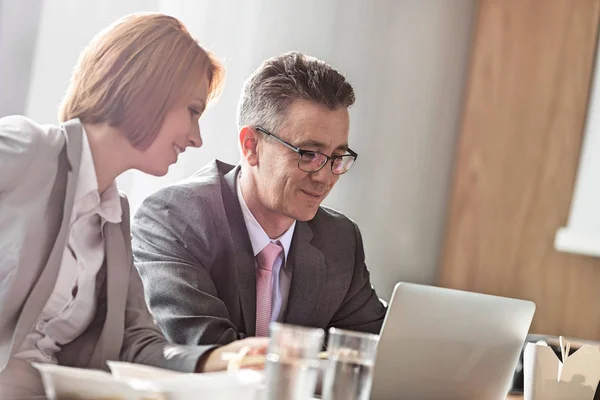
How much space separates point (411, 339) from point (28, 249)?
728 millimetres

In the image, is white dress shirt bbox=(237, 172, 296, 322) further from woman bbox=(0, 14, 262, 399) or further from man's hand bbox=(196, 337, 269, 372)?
man's hand bbox=(196, 337, 269, 372)

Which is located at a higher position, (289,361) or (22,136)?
(22,136)

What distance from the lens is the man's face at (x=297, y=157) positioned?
8.55ft

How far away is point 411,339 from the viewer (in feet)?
5.61

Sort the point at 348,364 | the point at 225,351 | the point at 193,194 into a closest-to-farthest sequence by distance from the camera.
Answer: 1. the point at 348,364
2. the point at 225,351
3. the point at 193,194

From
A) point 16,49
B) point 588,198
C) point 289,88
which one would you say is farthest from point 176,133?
point 588,198

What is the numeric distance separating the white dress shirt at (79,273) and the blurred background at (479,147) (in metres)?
1.91

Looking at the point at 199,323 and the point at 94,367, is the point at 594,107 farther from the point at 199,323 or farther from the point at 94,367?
the point at 94,367

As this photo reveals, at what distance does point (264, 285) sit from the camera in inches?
102

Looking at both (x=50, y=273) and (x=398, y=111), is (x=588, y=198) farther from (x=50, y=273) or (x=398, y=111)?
(x=50, y=273)

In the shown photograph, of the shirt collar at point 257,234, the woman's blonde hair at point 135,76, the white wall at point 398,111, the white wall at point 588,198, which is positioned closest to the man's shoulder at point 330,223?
the shirt collar at point 257,234

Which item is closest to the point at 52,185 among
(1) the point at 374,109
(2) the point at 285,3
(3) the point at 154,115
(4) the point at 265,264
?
(3) the point at 154,115

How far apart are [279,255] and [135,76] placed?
945 mm

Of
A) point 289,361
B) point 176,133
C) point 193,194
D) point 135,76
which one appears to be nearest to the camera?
point 289,361
